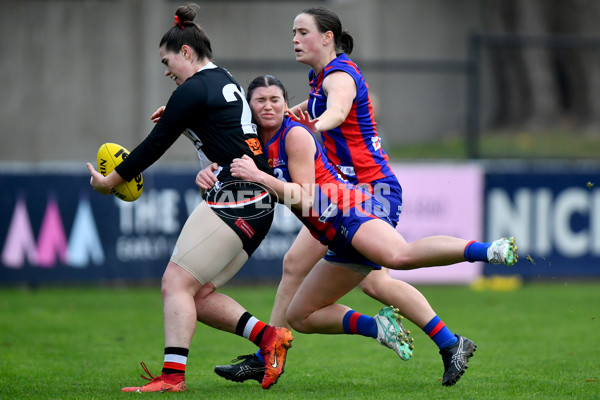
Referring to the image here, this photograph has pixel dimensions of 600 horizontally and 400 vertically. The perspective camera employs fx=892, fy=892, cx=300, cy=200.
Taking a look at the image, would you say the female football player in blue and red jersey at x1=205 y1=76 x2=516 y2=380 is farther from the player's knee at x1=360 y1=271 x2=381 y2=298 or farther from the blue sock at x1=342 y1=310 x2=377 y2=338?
the player's knee at x1=360 y1=271 x2=381 y2=298

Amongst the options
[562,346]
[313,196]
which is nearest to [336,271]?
[313,196]

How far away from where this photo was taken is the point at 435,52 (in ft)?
58.9

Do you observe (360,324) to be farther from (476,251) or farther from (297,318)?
(476,251)

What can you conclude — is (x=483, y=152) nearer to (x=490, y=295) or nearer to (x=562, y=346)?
(x=490, y=295)

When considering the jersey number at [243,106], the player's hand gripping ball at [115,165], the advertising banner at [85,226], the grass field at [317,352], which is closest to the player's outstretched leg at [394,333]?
the grass field at [317,352]

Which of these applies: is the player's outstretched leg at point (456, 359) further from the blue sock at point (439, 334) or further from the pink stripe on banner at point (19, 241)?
the pink stripe on banner at point (19, 241)

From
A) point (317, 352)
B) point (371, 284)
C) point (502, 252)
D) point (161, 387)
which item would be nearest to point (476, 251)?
point (502, 252)

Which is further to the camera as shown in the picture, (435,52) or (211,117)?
(435,52)

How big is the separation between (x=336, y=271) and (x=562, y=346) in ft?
8.89

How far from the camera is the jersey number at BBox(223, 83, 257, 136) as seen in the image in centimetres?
518

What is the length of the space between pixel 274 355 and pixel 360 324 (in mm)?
614

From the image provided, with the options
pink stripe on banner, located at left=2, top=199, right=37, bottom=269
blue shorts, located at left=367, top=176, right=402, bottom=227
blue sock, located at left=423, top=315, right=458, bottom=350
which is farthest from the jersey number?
pink stripe on banner, located at left=2, top=199, right=37, bottom=269

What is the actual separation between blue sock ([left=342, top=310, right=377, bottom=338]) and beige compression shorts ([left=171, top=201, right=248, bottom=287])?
3.05 feet

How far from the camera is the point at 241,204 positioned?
515 centimetres
